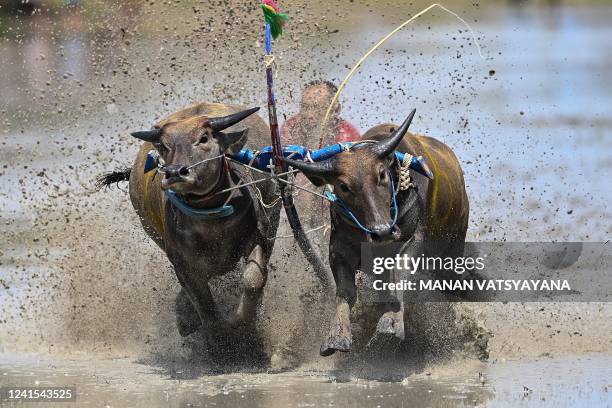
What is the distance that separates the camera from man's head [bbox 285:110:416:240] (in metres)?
8.32

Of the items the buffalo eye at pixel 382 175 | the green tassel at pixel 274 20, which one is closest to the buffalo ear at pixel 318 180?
the buffalo eye at pixel 382 175

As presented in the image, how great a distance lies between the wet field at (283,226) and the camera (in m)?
8.82

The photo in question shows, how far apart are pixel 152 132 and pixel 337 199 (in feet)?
4.04

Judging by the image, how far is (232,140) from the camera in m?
8.95

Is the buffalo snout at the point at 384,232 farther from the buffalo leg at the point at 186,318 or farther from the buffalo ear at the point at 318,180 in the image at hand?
the buffalo leg at the point at 186,318

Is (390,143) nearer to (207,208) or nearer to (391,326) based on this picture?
(391,326)

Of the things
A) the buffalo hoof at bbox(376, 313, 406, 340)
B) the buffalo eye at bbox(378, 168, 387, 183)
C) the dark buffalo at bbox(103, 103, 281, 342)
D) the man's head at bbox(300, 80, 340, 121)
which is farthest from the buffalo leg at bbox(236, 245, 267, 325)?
the man's head at bbox(300, 80, 340, 121)

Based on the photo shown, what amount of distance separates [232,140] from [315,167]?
2.33 ft

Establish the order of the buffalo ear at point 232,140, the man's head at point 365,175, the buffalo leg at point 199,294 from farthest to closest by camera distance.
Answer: the buffalo leg at point 199,294 → the buffalo ear at point 232,140 → the man's head at point 365,175

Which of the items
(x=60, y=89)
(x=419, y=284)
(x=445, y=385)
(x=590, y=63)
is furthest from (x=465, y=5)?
(x=445, y=385)

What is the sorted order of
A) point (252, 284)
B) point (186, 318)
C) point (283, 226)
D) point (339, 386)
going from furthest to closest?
point (283, 226), point (186, 318), point (252, 284), point (339, 386)

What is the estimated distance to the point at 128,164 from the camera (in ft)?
41.1

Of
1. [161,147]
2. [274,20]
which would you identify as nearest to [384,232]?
[161,147]

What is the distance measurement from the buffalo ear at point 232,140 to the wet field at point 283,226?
4.37 ft
